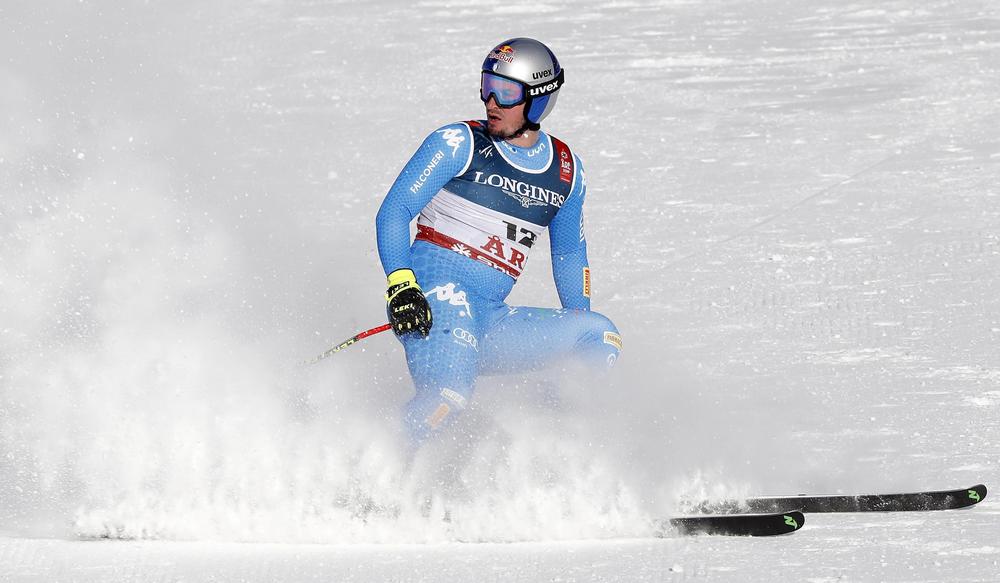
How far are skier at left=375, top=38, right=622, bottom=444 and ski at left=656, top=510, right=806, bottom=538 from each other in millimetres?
903

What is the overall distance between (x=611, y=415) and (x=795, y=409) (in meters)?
1.29

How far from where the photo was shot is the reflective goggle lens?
5.36 meters

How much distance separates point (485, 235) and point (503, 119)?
0.44 metres

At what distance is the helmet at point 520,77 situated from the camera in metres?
5.36

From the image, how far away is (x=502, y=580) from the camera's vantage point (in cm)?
421

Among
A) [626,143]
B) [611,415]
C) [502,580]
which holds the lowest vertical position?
[502,580]

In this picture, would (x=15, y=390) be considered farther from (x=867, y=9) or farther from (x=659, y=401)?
Result: (x=867, y=9)

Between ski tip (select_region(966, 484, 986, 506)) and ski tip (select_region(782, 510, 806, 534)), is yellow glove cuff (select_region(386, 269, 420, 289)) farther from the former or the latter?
ski tip (select_region(966, 484, 986, 506))

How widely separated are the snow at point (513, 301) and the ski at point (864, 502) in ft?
0.32

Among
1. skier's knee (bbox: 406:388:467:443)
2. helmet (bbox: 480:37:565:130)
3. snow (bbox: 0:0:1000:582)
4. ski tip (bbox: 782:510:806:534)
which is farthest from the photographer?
helmet (bbox: 480:37:565:130)

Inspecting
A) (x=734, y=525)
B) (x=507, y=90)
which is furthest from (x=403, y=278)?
(x=734, y=525)

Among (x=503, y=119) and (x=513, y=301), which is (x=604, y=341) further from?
(x=513, y=301)

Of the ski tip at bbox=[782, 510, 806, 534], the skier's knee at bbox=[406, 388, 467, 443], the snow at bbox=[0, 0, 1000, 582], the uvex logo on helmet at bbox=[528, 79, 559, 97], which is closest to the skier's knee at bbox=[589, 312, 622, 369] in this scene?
the snow at bbox=[0, 0, 1000, 582]

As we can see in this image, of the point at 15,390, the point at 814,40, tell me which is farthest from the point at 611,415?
the point at 814,40
